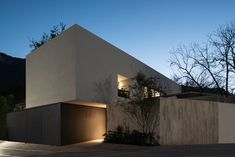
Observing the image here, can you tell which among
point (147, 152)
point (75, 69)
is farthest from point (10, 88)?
point (147, 152)

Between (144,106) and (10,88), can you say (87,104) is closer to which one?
(144,106)

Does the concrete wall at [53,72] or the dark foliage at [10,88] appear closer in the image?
the concrete wall at [53,72]

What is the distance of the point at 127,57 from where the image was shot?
25203mm

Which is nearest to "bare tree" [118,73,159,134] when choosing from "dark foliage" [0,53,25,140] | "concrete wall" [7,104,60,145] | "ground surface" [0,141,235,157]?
"ground surface" [0,141,235,157]

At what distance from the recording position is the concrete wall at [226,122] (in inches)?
870

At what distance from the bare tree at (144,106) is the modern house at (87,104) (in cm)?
39

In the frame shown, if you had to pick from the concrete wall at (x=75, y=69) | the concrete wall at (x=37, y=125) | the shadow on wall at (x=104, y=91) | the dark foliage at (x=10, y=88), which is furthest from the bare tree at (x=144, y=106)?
the dark foliage at (x=10, y=88)

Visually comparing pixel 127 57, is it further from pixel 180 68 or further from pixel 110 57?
pixel 180 68

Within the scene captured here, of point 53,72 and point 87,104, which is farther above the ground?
point 53,72

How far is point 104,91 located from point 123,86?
326 cm

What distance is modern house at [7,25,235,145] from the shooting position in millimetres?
19875

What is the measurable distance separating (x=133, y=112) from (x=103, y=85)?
9.68ft

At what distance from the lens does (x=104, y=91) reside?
22.3 m

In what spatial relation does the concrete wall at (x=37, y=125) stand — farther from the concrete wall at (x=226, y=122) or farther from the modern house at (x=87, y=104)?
the concrete wall at (x=226, y=122)
